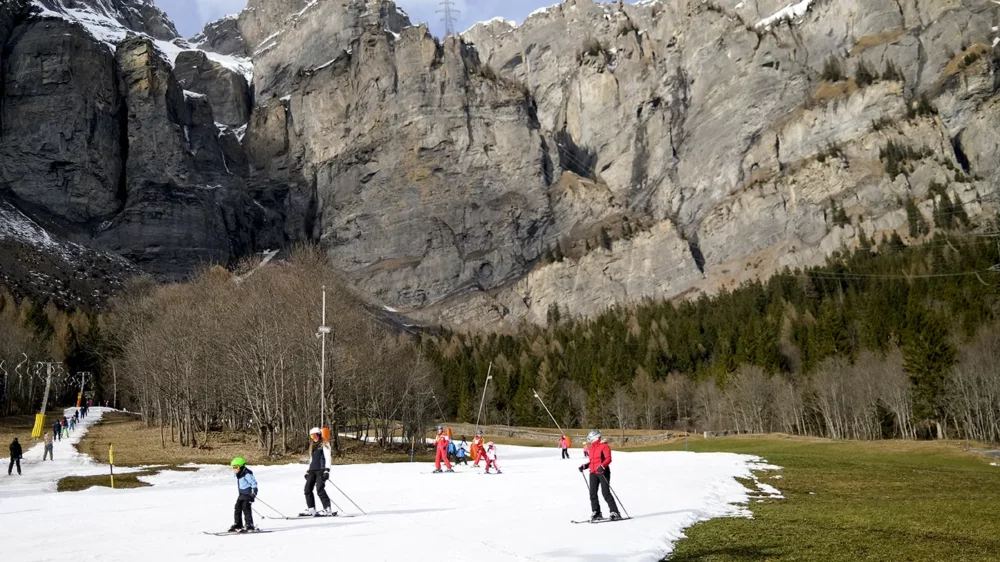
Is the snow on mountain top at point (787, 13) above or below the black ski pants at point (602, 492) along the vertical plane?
above

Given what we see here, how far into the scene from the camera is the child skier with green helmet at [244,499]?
49.5 ft

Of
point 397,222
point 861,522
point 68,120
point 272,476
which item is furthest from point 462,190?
point 861,522

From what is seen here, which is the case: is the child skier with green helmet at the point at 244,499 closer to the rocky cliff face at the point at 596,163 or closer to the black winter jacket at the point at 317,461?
the black winter jacket at the point at 317,461

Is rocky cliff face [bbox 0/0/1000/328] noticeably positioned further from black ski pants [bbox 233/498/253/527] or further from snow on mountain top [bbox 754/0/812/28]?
black ski pants [bbox 233/498/253/527]

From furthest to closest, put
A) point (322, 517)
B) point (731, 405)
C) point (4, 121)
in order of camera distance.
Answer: point (4, 121) → point (731, 405) → point (322, 517)

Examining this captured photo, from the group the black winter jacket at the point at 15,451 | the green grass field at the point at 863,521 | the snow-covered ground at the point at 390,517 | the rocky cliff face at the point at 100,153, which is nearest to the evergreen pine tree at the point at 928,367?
the green grass field at the point at 863,521

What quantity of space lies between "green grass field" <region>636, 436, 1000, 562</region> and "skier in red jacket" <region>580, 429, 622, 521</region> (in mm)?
1807

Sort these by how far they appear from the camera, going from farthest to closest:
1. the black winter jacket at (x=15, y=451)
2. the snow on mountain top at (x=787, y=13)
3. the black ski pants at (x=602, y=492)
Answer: the snow on mountain top at (x=787, y=13) < the black winter jacket at (x=15, y=451) < the black ski pants at (x=602, y=492)

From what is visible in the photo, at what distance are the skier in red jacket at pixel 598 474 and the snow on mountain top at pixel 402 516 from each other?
20.3 inches

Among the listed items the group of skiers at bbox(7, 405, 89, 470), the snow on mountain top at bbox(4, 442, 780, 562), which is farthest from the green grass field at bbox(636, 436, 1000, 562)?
the group of skiers at bbox(7, 405, 89, 470)

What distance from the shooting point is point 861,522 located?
15961 millimetres

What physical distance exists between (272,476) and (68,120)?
179919mm

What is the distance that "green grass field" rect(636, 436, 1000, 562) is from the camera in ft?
40.5

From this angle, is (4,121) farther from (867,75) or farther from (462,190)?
(867,75)
